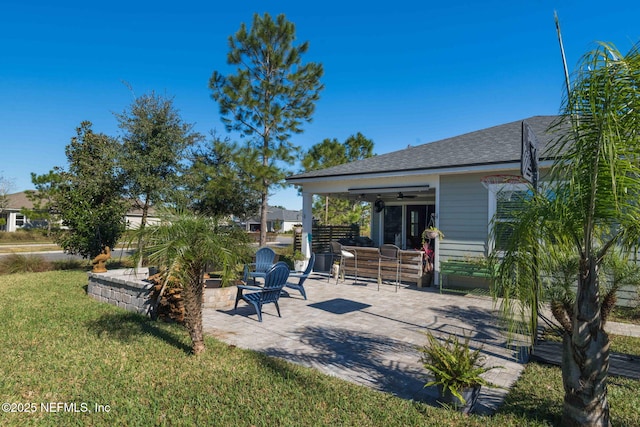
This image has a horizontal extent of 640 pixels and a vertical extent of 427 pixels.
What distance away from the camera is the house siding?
8.94 meters

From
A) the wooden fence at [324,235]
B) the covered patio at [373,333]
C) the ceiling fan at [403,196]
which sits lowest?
the covered patio at [373,333]

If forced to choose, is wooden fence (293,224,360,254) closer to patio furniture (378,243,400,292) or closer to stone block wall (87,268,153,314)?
patio furniture (378,243,400,292)

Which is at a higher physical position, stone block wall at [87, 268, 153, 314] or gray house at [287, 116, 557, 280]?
gray house at [287, 116, 557, 280]

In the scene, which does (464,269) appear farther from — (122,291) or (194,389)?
(122,291)

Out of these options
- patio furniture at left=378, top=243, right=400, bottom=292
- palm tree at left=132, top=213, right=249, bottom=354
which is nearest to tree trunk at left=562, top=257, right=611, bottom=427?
palm tree at left=132, top=213, right=249, bottom=354

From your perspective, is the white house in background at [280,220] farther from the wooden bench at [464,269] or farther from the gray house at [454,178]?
the wooden bench at [464,269]

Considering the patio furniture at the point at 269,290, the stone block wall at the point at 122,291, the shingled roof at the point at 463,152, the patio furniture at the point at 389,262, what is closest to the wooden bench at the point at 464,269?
the patio furniture at the point at 389,262

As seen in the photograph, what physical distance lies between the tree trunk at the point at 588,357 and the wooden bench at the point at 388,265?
21.8 ft

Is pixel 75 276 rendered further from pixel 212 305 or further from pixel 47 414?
pixel 47 414

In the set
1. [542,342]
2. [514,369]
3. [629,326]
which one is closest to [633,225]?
[514,369]

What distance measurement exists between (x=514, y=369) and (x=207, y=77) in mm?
16477

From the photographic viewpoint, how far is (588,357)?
250cm

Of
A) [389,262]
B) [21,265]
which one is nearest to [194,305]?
[389,262]

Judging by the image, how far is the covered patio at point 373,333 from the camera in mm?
→ 3828
